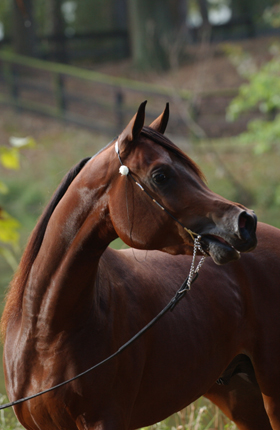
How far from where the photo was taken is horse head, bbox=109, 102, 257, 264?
199cm

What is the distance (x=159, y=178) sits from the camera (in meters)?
2.02

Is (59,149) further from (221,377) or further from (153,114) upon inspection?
(221,377)

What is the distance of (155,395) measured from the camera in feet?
8.18

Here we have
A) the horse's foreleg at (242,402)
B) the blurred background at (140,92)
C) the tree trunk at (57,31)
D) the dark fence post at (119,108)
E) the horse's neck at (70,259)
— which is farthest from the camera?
the tree trunk at (57,31)

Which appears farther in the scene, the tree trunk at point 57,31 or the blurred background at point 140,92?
the tree trunk at point 57,31

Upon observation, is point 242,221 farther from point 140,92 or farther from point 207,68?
point 207,68

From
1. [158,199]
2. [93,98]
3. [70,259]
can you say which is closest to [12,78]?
[93,98]

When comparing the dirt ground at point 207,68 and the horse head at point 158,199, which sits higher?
the horse head at point 158,199

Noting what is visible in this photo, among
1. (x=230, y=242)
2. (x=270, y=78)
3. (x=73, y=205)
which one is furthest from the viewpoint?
(x=270, y=78)

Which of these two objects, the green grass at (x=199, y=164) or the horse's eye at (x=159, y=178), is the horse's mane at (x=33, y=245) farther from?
the green grass at (x=199, y=164)

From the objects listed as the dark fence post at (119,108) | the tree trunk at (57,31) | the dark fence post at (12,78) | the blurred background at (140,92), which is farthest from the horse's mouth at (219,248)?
the tree trunk at (57,31)

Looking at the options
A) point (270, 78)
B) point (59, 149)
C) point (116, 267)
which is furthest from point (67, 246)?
point (59, 149)

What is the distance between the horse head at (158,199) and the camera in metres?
1.99

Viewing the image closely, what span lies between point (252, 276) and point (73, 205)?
1256 mm
